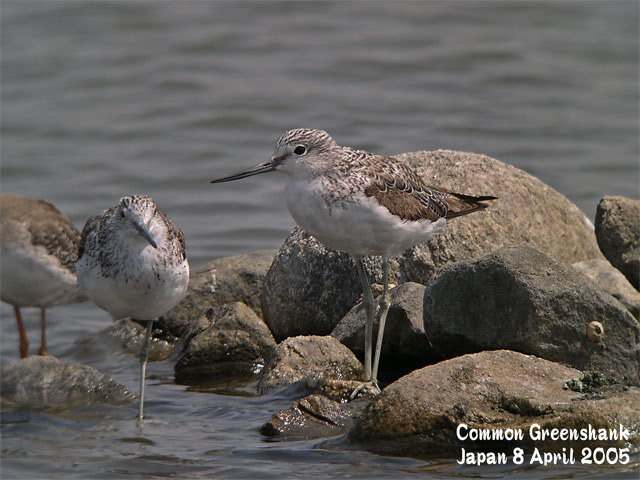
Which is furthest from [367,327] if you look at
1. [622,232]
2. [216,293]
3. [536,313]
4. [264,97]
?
[264,97]

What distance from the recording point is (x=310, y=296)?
9.03 m

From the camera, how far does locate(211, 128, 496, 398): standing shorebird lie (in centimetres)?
708

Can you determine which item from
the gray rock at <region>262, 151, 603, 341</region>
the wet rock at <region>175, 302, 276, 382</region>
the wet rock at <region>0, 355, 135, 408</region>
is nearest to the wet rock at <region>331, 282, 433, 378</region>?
the gray rock at <region>262, 151, 603, 341</region>

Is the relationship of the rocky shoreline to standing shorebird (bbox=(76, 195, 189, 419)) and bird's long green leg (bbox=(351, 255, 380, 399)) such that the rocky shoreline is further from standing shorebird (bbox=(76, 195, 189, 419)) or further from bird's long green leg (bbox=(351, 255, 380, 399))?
standing shorebird (bbox=(76, 195, 189, 419))

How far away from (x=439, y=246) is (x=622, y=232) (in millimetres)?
2050

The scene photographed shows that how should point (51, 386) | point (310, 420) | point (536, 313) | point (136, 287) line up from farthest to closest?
point (51, 386), point (136, 287), point (536, 313), point (310, 420)

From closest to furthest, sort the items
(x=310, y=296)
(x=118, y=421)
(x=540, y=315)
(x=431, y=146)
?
(x=540, y=315) < (x=118, y=421) < (x=310, y=296) < (x=431, y=146)

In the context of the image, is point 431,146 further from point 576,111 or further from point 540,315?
point 540,315

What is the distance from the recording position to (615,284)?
8.41 meters

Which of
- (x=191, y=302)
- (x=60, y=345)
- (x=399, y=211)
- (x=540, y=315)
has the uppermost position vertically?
(x=399, y=211)

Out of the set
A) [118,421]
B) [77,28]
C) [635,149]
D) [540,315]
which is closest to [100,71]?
[77,28]

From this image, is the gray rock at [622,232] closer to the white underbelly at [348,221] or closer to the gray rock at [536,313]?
the gray rock at [536,313]

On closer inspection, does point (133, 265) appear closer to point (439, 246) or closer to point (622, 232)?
point (439, 246)

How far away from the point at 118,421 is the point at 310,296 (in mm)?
2406
